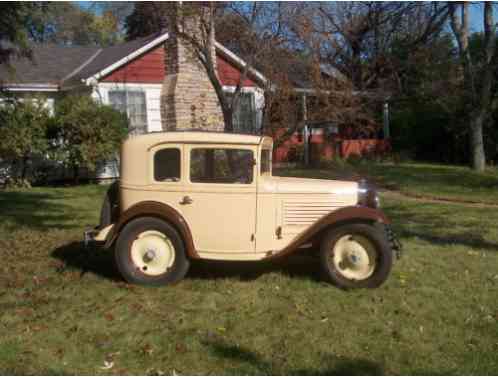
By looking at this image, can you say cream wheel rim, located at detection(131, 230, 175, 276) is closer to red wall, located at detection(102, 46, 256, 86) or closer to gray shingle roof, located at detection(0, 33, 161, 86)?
gray shingle roof, located at detection(0, 33, 161, 86)

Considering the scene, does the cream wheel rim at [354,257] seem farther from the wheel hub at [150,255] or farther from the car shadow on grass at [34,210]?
the car shadow on grass at [34,210]

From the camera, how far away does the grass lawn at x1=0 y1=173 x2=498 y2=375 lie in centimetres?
417

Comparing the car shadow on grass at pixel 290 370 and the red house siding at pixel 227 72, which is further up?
the red house siding at pixel 227 72

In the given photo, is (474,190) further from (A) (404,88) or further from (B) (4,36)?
(A) (404,88)

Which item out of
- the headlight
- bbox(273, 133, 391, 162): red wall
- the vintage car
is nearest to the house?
bbox(273, 133, 391, 162): red wall

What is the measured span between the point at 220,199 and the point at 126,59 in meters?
11.1

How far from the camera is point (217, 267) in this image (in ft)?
21.9

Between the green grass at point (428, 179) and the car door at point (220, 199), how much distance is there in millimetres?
7993

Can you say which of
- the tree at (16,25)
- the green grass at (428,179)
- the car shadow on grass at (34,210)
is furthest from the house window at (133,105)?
the tree at (16,25)

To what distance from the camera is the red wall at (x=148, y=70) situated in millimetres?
15883

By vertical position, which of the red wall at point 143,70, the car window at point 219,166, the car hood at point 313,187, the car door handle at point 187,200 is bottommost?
the car door handle at point 187,200

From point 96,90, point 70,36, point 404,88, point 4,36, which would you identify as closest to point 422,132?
point 404,88

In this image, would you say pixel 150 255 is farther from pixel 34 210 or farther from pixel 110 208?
pixel 34 210

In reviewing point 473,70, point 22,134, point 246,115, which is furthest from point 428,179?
point 22,134
